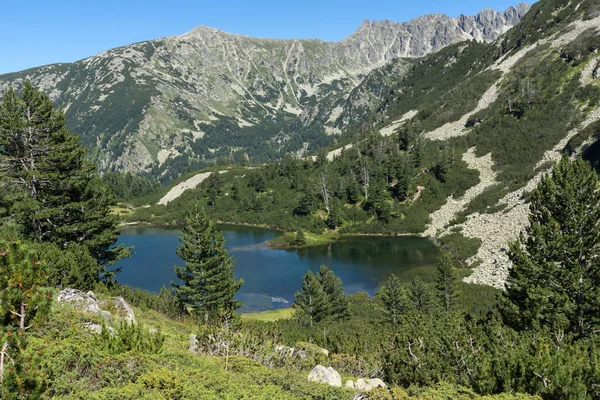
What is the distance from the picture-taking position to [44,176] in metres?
29.4

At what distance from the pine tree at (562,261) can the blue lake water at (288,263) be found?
4028 centimetres

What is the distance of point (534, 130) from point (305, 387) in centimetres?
11849

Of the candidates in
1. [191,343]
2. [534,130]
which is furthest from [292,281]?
[534,130]

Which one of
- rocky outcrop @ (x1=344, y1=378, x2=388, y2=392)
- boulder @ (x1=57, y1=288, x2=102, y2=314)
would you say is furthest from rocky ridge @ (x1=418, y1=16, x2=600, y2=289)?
boulder @ (x1=57, y1=288, x2=102, y2=314)

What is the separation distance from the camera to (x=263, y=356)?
16.0m

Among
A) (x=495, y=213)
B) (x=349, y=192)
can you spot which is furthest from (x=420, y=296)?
(x=349, y=192)

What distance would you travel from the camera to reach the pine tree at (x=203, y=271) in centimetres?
3422

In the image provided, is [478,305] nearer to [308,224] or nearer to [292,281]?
[292,281]

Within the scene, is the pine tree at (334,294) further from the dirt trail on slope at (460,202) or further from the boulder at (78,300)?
the dirt trail on slope at (460,202)

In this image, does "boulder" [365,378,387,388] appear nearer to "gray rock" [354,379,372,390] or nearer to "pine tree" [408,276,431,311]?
"gray rock" [354,379,372,390]

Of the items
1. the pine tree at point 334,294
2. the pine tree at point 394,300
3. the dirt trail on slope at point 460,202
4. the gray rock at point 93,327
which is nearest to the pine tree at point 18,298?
the gray rock at point 93,327

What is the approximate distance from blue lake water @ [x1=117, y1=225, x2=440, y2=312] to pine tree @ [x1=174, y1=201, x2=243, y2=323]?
23240 mm

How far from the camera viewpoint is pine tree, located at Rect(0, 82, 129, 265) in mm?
29266

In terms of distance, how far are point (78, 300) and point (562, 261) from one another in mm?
28664
